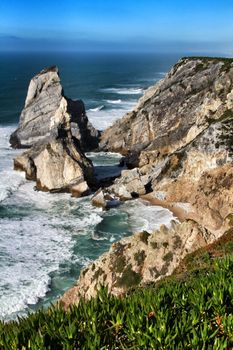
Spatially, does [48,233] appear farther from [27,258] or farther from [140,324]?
[140,324]

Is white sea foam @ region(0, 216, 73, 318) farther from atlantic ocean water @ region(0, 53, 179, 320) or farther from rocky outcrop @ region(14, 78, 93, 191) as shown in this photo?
rocky outcrop @ region(14, 78, 93, 191)

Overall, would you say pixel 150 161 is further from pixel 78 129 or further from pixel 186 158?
pixel 78 129

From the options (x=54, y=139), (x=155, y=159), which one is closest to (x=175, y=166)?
(x=155, y=159)

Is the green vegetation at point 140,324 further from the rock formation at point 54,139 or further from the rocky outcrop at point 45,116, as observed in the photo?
the rocky outcrop at point 45,116

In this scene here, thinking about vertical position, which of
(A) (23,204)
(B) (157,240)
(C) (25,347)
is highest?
(C) (25,347)

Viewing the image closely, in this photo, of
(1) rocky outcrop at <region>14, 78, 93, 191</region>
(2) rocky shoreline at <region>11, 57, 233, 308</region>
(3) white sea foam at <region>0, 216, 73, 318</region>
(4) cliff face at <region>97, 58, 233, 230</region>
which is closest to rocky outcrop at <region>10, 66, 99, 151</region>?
(2) rocky shoreline at <region>11, 57, 233, 308</region>

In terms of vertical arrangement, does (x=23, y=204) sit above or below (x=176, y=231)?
below

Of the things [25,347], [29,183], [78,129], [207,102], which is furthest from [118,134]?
[25,347]

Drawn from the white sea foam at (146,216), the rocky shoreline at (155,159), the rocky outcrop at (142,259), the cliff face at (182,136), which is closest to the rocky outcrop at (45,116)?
the rocky shoreline at (155,159)
